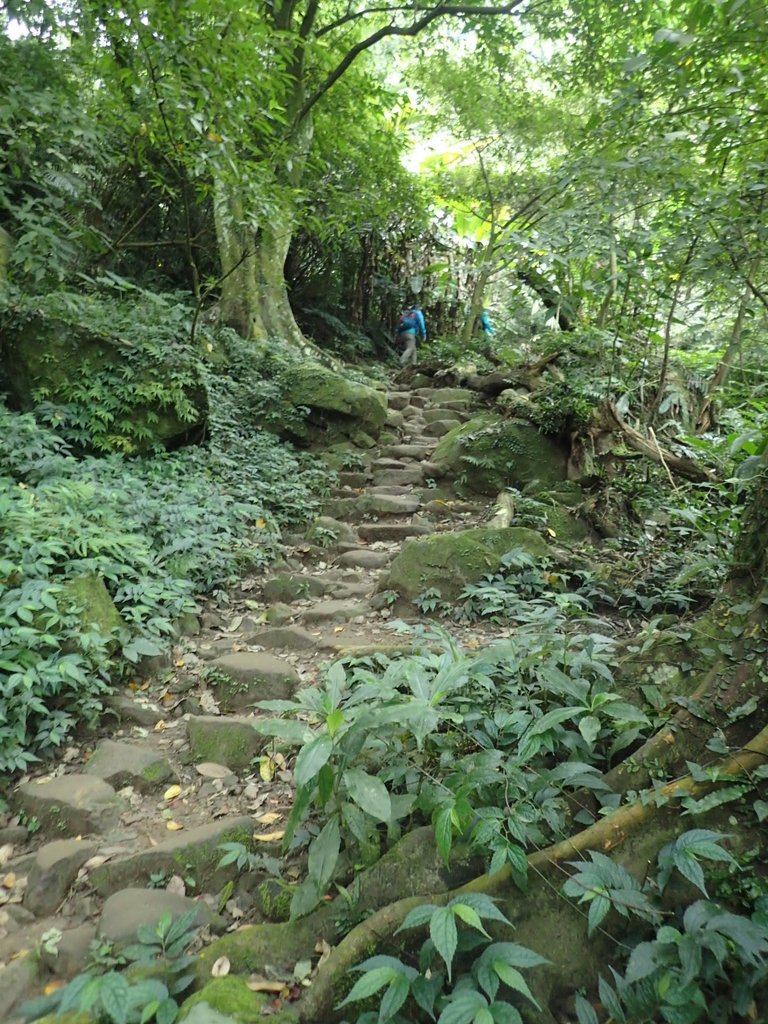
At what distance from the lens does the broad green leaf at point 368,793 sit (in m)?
2.15

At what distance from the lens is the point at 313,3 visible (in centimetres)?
1040

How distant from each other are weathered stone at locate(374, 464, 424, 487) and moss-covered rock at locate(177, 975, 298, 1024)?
19.7ft

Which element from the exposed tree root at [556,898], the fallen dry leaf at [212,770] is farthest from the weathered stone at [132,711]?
the exposed tree root at [556,898]

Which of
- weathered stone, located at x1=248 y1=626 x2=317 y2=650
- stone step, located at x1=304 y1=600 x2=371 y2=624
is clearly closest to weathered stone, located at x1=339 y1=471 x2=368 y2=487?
stone step, located at x1=304 y1=600 x2=371 y2=624

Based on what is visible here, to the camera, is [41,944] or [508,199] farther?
[508,199]

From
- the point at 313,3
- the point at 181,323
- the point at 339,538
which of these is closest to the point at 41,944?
the point at 339,538

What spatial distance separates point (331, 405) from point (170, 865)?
649cm

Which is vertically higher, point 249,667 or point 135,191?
point 135,191

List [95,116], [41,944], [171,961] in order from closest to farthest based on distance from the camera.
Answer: [171,961]
[41,944]
[95,116]

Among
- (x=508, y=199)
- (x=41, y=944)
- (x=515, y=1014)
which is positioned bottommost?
(x=41, y=944)

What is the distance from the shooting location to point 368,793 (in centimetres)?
220

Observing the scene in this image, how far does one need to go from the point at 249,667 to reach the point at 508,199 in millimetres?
12213

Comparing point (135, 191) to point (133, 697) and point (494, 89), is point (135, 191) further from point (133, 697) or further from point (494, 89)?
point (133, 697)

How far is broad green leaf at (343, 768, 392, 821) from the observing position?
7.07 ft
